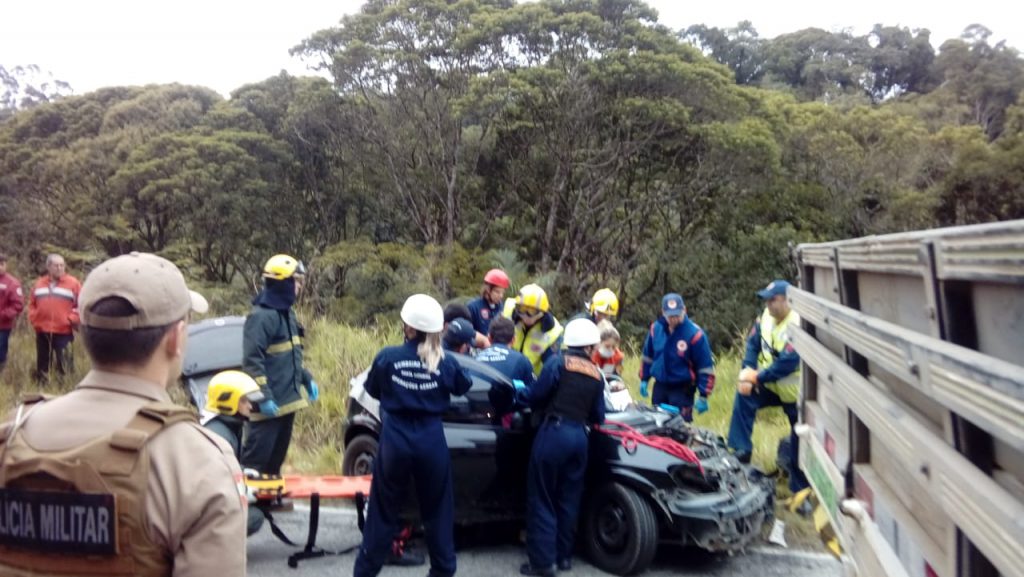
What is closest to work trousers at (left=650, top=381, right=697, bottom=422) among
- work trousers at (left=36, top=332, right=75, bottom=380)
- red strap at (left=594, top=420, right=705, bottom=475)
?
red strap at (left=594, top=420, right=705, bottom=475)

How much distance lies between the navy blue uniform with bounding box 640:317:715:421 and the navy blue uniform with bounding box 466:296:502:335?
64.5 inches

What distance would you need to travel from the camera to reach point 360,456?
714 centimetres

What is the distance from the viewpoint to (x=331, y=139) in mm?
23547

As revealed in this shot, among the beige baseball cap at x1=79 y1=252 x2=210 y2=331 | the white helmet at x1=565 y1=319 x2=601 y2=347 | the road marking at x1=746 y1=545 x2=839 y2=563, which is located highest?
the beige baseball cap at x1=79 y1=252 x2=210 y2=331

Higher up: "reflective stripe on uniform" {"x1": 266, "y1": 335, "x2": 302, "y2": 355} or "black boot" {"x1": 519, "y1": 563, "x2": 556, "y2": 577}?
"reflective stripe on uniform" {"x1": 266, "y1": 335, "x2": 302, "y2": 355}

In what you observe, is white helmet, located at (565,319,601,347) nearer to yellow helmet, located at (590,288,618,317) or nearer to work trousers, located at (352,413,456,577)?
work trousers, located at (352,413,456,577)

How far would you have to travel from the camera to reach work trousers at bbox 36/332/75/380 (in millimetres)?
11602

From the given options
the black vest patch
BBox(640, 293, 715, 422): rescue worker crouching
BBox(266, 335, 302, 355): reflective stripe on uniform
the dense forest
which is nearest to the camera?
the black vest patch

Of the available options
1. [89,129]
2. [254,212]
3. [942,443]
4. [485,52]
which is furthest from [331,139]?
[942,443]

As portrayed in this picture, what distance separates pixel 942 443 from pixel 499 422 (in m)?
4.37

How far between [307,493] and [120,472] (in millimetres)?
4276

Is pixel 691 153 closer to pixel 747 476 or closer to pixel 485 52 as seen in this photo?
pixel 485 52

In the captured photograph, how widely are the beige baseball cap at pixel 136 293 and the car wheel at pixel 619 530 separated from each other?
4.24 meters

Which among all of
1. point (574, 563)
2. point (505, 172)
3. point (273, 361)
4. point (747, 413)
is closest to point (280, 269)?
point (273, 361)
